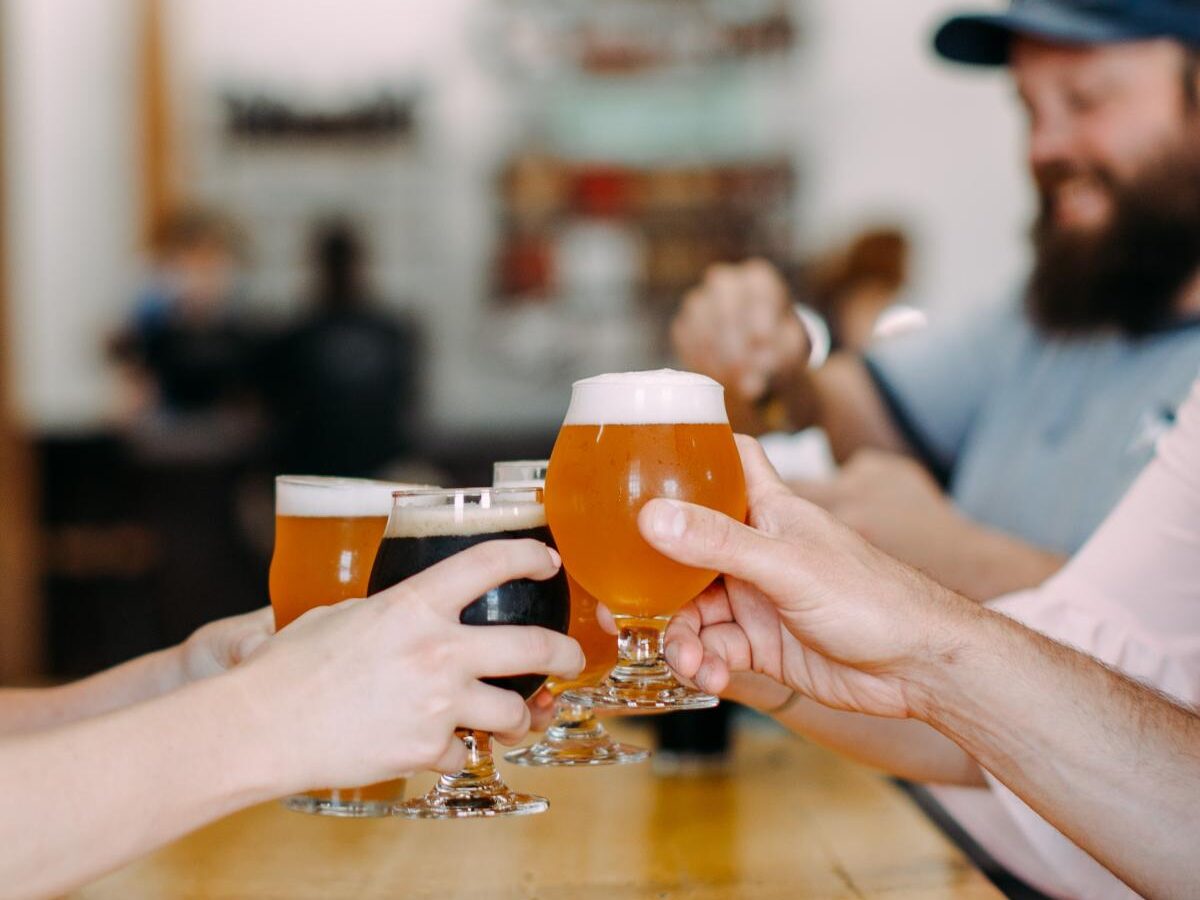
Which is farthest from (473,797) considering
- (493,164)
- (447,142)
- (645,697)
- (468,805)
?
(447,142)

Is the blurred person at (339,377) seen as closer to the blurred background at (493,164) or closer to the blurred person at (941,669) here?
the blurred background at (493,164)

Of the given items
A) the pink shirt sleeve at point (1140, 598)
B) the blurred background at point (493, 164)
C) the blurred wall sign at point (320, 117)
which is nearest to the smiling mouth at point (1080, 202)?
the pink shirt sleeve at point (1140, 598)

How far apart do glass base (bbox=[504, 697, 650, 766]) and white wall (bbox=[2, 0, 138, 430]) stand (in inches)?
224

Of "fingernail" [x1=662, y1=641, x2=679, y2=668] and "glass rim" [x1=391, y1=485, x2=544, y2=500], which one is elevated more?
"glass rim" [x1=391, y1=485, x2=544, y2=500]

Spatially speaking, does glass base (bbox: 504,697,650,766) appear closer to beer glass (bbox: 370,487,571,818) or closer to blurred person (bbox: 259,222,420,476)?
beer glass (bbox: 370,487,571,818)

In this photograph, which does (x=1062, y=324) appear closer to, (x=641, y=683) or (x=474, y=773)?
(x=641, y=683)

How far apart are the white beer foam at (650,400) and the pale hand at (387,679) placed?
261 mm

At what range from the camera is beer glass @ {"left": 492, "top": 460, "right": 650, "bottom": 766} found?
1.27m

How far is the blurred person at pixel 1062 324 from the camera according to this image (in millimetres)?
2047

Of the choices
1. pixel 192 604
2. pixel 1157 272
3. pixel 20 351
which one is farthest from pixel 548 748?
pixel 20 351

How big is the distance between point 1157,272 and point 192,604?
4077mm

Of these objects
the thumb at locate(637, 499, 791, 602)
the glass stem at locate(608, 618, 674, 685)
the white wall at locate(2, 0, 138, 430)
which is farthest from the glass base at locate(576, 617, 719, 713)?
the white wall at locate(2, 0, 138, 430)

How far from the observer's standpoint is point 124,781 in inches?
34.0

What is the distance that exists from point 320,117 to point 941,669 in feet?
19.7
